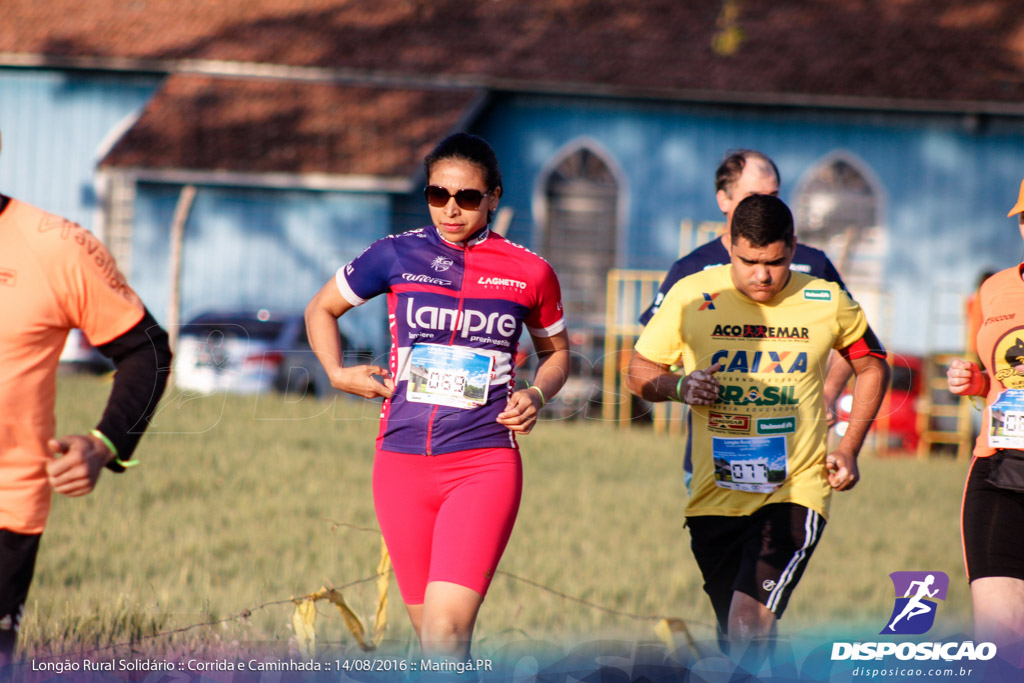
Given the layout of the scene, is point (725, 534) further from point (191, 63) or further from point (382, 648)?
point (191, 63)

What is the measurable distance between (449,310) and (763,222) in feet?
4.33

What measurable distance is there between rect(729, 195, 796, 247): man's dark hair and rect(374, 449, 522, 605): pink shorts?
1.30m

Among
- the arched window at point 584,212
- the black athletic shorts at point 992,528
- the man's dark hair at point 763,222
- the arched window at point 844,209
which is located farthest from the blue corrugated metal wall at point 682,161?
the black athletic shorts at point 992,528

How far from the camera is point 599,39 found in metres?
26.5

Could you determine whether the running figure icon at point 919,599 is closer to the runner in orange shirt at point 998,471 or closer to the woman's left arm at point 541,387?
the runner in orange shirt at point 998,471

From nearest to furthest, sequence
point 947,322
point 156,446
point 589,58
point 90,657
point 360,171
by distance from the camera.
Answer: point 90,657 → point 156,446 → point 947,322 → point 360,171 → point 589,58

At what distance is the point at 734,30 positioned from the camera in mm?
24453

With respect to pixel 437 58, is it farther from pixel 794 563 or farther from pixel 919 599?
pixel 919 599

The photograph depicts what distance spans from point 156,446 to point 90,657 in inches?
282

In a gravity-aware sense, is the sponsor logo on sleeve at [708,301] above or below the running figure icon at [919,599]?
above

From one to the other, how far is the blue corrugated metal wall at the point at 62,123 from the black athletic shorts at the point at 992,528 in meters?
24.6

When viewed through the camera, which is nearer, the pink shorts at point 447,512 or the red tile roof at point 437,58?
the pink shorts at point 447,512

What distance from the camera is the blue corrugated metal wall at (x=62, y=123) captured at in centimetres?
2653

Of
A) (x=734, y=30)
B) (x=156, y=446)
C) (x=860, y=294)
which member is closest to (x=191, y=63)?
(x=734, y=30)
